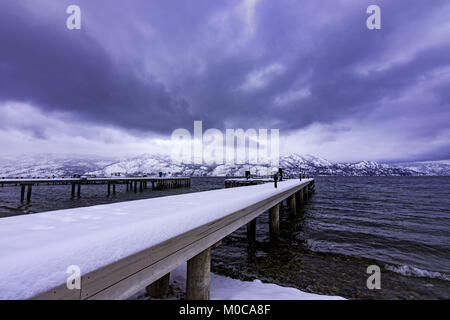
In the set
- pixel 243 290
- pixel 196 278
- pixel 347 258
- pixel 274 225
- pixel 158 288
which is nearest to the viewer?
pixel 196 278

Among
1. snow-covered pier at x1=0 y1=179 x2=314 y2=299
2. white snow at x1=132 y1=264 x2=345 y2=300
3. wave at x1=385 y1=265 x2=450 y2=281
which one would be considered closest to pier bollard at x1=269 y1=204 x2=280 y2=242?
wave at x1=385 y1=265 x2=450 y2=281

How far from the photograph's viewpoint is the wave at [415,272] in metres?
5.58

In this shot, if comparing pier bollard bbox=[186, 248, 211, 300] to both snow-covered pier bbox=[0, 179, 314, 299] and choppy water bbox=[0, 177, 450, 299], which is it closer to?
snow-covered pier bbox=[0, 179, 314, 299]

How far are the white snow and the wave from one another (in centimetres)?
336

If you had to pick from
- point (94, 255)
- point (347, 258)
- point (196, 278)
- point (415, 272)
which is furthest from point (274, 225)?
point (94, 255)

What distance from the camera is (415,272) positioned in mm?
5785

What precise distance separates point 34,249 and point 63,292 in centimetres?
47

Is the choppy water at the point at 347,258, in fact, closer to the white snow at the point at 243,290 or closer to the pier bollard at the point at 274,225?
the pier bollard at the point at 274,225

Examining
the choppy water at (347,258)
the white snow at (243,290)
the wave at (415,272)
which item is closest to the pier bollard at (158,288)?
the white snow at (243,290)

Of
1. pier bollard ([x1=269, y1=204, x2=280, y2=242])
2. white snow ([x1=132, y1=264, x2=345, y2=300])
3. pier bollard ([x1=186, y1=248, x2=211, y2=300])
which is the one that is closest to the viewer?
pier bollard ([x1=186, y1=248, x2=211, y2=300])

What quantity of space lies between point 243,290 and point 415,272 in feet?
17.9

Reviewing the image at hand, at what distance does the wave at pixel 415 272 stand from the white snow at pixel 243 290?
11.0 ft

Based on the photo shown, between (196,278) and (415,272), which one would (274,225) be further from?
(196,278)

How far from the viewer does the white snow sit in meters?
3.98
